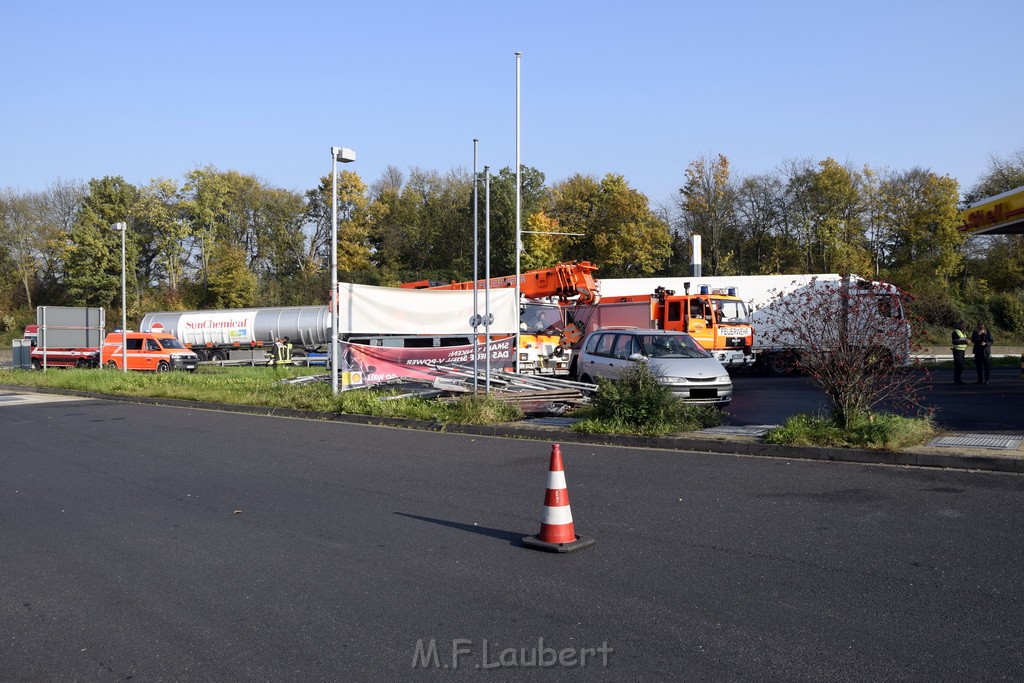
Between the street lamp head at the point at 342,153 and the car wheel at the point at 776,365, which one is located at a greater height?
the street lamp head at the point at 342,153

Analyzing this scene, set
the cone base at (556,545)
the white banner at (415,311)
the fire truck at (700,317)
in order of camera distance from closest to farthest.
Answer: the cone base at (556,545), the white banner at (415,311), the fire truck at (700,317)

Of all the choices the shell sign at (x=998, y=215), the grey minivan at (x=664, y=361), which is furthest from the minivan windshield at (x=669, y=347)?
the shell sign at (x=998, y=215)

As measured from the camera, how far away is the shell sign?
12.9 m

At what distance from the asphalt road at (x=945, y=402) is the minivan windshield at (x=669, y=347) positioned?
1.33 metres

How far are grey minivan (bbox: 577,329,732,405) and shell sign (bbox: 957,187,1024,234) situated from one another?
4758 mm

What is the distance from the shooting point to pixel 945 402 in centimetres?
1720

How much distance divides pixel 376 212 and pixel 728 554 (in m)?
60.1

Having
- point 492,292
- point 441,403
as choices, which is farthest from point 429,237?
point 441,403

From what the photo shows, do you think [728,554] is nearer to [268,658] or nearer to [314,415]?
[268,658]

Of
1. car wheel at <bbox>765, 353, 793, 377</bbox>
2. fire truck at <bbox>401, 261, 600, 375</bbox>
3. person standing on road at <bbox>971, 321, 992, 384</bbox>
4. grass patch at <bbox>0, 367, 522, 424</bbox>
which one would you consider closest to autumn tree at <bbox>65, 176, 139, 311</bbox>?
grass patch at <bbox>0, 367, 522, 424</bbox>

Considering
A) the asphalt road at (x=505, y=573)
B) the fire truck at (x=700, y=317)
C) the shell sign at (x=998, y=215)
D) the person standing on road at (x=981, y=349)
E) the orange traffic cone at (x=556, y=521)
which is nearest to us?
the asphalt road at (x=505, y=573)

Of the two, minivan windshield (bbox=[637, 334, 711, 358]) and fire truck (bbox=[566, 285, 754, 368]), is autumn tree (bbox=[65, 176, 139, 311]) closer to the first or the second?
fire truck (bbox=[566, 285, 754, 368])

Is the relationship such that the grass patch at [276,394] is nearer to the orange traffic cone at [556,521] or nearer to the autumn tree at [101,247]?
the orange traffic cone at [556,521]

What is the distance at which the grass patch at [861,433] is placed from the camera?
10776 mm
